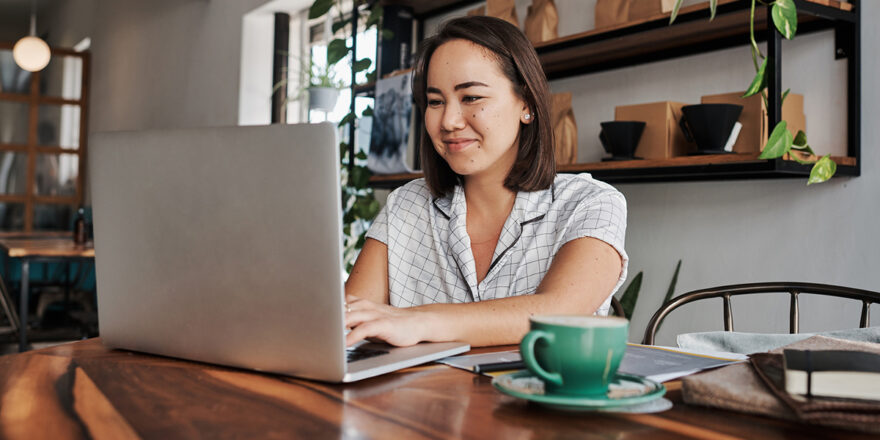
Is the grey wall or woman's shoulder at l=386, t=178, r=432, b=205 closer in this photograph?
woman's shoulder at l=386, t=178, r=432, b=205

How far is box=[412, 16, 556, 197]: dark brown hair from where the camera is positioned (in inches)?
58.5

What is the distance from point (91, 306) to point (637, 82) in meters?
3.95

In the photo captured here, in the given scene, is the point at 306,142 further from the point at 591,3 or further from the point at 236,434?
the point at 591,3

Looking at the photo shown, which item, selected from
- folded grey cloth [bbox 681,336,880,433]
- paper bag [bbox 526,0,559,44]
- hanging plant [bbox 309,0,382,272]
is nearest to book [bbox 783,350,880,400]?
folded grey cloth [bbox 681,336,880,433]

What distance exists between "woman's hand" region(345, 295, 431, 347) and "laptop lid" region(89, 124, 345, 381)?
154 millimetres

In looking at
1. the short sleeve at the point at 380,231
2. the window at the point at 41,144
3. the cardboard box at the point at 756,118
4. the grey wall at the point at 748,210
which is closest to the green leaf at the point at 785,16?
the cardboard box at the point at 756,118

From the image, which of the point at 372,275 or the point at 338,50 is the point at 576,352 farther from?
the point at 338,50

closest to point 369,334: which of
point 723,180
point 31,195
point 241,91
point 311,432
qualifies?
point 311,432

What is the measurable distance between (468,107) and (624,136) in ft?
2.32

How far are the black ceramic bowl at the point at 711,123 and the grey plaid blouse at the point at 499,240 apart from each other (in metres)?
0.45

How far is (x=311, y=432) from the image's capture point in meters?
0.58

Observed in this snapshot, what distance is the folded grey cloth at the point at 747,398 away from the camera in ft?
1.98

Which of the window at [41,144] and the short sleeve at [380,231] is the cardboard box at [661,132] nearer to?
the short sleeve at [380,231]

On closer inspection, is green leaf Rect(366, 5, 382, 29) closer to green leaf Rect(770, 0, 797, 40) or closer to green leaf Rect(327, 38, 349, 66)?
green leaf Rect(327, 38, 349, 66)
